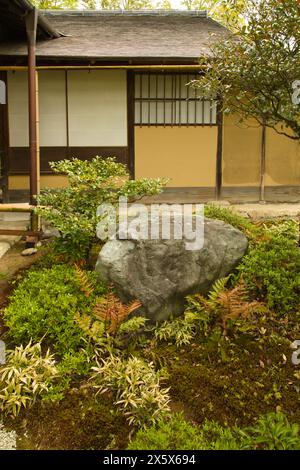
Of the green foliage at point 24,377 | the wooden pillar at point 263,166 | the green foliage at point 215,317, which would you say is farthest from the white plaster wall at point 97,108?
the green foliage at point 24,377

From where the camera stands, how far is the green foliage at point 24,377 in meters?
4.77

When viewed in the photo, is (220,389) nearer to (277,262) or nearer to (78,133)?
(277,262)

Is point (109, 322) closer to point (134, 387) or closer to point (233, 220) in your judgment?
point (134, 387)

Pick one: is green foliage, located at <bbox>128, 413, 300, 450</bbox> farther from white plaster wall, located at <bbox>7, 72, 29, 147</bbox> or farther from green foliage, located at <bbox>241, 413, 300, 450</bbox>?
white plaster wall, located at <bbox>7, 72, 29, 147</bbox>

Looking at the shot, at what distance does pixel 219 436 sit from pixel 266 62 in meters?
4.20

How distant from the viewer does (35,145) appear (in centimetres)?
822

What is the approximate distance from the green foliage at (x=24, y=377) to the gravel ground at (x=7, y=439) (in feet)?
0.59

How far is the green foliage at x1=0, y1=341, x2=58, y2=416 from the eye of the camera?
15.6 feet

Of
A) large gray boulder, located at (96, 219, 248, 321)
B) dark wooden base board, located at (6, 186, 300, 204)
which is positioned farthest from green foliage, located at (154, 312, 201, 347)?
dark wooden base board, located at (6, 186, 300, 204)

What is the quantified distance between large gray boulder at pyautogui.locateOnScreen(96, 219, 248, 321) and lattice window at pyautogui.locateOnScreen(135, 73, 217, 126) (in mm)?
5100

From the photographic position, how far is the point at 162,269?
613cm
